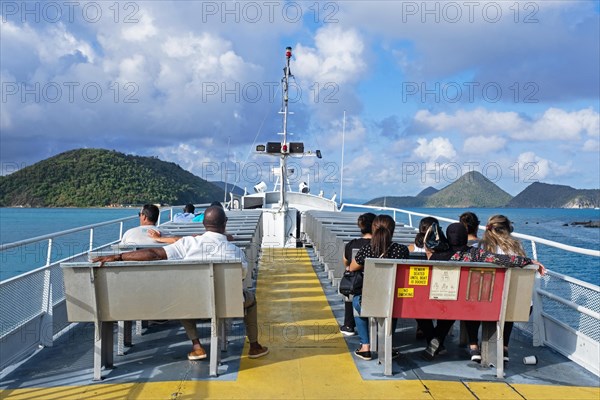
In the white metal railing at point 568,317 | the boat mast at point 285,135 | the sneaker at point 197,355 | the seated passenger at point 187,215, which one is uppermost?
the boat mast at point 285,135

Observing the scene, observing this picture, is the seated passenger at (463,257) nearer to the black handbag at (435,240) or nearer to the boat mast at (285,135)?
the black handbag at (435,240)

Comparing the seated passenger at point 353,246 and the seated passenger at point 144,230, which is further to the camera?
the seated passenger at point 144,230

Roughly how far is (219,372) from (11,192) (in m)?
108

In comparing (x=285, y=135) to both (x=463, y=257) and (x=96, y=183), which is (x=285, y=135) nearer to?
(x=463, y=257)

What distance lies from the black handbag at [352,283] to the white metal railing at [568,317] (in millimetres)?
1996

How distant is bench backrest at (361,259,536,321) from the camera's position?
14.9ft

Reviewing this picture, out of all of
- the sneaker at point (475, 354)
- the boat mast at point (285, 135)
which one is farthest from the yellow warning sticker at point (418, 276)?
the boat mast at point (285, 135)

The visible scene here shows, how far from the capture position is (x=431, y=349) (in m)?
5.06

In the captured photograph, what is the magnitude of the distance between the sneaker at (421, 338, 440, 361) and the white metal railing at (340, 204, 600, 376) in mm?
1362

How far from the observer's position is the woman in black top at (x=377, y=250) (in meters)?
4.83

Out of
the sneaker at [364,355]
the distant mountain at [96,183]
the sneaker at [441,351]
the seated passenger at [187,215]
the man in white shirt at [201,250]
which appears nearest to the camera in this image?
the man in white shirt at [201,250]

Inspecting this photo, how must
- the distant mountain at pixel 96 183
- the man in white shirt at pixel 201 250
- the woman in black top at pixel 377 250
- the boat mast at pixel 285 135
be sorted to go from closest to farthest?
the man in white shirt at pixel 201 250
the woman in black top at pixel 377 250
the boat mast at pixel 285 135
the distant mountain at pixel 96 183

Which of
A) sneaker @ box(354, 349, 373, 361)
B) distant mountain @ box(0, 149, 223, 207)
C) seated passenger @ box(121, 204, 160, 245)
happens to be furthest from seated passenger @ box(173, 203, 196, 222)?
distant mountain @ box(0, 149, 223, 207)

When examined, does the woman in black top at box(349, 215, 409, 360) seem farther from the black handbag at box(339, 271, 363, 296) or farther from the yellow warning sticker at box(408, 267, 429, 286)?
the yellow warning sticker at box(408, 267, 429, 286)
